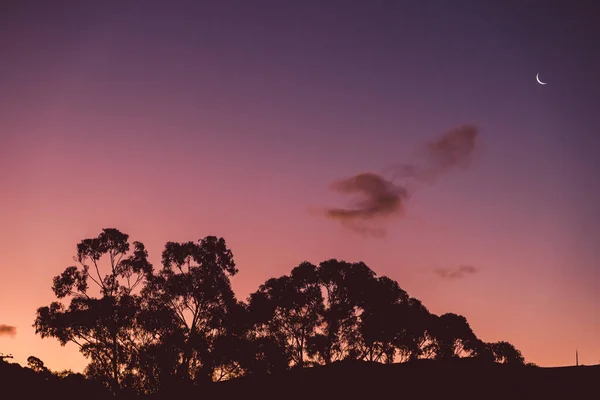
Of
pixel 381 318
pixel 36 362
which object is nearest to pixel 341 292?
pixel 381 318

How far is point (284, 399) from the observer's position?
3030cm

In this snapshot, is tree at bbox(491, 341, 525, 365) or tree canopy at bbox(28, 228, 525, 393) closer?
tree canopy at bbox(28, 228, 525, 393)

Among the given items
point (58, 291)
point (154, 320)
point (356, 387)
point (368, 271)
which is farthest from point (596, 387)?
point (58, 291)

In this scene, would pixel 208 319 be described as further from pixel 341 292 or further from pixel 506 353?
pixel 506 353

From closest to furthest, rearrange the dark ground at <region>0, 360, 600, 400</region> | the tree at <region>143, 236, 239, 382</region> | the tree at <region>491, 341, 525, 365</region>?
the dark ground at <region>0, 360, 600, 400</region>, the tree at <region>143, 236, 239, 382</region>, the tree at <region>491, 341, 525, 365</region>

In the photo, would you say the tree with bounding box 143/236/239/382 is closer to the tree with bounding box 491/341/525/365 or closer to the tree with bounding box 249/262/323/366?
the tree with bounding box 249/262/323/366

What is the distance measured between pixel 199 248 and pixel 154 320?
7.06 meters

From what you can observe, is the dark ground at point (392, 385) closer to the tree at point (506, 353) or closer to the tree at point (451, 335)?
the tree at point (451, 335)

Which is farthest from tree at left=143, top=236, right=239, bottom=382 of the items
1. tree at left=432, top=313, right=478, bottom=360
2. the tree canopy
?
tree at left=432, top=313, right=478, bottom=360

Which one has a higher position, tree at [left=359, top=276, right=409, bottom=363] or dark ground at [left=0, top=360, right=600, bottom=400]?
tree at [left=359, top=276, right=409, bottom=363]

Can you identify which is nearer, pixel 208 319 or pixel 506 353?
pixel 208 319

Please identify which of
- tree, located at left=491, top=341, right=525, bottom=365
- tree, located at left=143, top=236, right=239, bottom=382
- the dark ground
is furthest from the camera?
tree, located at left=491, top=341, right=525, bottom=365

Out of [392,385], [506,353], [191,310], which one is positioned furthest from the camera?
[506,353]

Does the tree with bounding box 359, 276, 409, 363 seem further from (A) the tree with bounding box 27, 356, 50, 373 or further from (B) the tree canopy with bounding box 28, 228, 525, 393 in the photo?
(A) the tree with bounding box 27, 356, 50, 373
